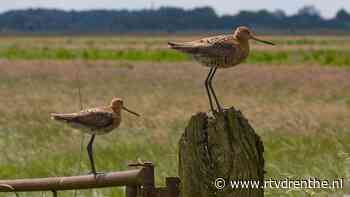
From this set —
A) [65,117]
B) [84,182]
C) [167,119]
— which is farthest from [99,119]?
[167,119]

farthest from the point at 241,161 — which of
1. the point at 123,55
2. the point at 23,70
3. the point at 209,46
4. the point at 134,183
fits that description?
the point at 123,55

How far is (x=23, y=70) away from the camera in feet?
134

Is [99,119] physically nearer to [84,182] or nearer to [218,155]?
[84,182]

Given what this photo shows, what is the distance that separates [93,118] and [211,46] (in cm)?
63

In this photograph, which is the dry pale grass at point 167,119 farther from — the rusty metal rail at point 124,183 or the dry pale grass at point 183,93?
the rusty metal rail at point 124,183

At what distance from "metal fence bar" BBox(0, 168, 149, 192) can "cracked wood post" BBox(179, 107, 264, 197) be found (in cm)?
24

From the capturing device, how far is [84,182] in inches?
174

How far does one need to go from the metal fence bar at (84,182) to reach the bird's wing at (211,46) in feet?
2.65

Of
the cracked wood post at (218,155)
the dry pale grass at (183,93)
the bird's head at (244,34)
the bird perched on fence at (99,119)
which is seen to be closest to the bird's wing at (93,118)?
the bird perched on fence at (99,119)

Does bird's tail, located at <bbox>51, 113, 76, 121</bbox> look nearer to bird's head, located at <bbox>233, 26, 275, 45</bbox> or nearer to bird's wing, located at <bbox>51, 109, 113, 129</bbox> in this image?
bird's wing, located at <bbox>51, 109, 113, 129</bbox>

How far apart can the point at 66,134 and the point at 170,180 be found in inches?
405

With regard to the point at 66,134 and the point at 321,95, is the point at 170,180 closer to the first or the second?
the point at 66,134

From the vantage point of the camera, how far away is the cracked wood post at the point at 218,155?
12.8 ft

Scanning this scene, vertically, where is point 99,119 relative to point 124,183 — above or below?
above
